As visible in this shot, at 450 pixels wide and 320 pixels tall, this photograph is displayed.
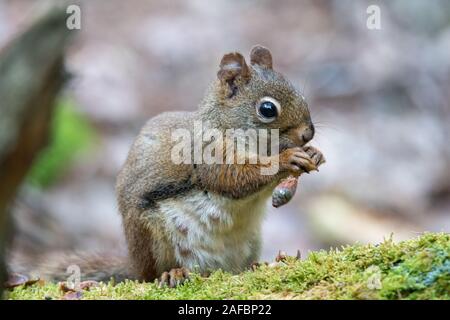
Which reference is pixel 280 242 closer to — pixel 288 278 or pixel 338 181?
pixel 338 181

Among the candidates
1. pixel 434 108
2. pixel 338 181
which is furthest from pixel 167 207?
pixel 434 108

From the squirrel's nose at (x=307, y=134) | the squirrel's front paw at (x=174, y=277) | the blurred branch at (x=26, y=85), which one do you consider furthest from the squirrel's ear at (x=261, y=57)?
the blurred branch at (x=26, y=85)

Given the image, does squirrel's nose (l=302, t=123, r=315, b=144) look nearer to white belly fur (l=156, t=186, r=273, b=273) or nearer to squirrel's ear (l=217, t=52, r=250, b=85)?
white belly fur (l=156, t=186, r=273, b=273)

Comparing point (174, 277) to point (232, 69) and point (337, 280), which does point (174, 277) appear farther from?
point (232, 69)

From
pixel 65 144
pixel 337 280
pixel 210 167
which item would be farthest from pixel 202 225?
pixel 65 144

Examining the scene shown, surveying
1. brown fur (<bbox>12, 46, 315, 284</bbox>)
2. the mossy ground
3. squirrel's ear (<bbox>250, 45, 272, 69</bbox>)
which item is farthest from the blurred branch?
squirrel's ear (<bbox>250, 45, 272, 69</bbox>)
